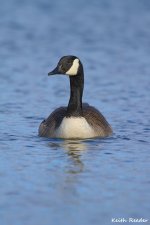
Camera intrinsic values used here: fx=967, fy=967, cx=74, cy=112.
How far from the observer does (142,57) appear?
25797 millimetres

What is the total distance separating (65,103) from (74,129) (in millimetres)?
3876

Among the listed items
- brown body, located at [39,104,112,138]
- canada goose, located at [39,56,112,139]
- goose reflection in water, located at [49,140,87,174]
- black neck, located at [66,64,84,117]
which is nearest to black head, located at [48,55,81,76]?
canada goose, located at [39,56,112,139]

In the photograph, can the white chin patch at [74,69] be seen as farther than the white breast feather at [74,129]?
Result: Yes

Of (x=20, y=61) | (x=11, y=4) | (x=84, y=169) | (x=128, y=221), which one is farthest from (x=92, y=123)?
(x=11, y=4)

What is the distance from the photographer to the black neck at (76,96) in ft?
53.2

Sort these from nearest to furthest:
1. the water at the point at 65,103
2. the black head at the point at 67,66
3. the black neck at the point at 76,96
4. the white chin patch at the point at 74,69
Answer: the water at the point at 65,103
the black head at the point at 67,66
the white chin patch at the point at 74,69
the black neck at the point at 76,96

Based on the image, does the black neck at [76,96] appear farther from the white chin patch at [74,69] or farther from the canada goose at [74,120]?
the white chin patch at [74,69]

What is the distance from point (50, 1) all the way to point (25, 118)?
20880mm

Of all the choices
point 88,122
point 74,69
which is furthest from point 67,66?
point 88,122

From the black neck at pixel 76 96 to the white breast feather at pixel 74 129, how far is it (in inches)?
6.4

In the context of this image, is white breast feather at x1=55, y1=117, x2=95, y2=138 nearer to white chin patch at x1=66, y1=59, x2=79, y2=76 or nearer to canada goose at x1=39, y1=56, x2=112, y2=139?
canada goose at x1=39, y1=56, x2=112, y2=139

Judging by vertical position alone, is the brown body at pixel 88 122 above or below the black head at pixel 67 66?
below

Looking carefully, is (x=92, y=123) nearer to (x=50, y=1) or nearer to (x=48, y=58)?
(x=48, y=58)

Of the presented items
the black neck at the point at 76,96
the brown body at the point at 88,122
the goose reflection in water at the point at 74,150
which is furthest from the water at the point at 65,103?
the black neck at the point at 76,96
